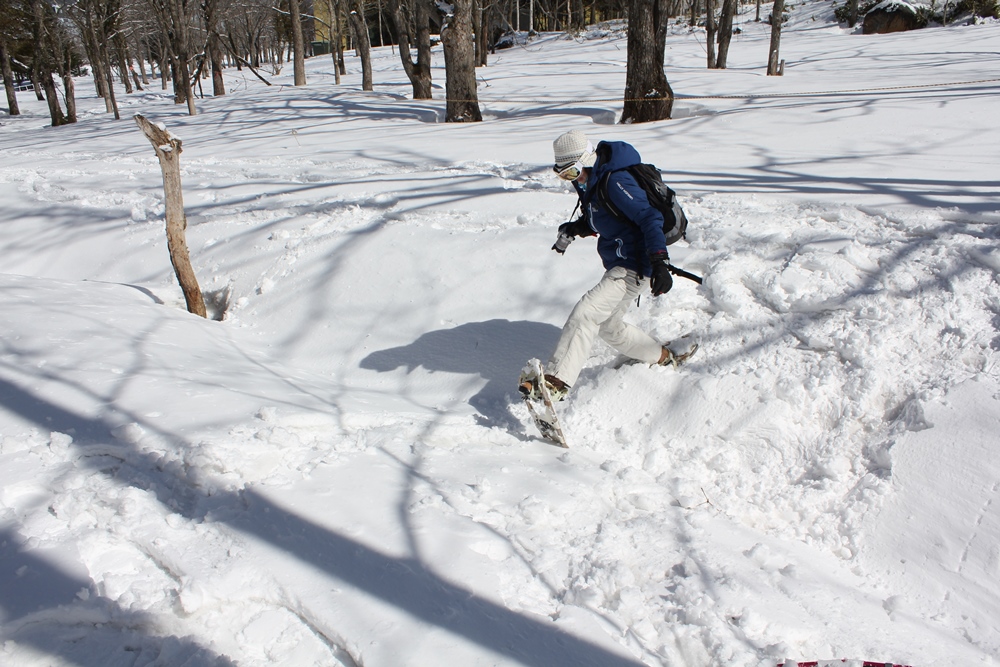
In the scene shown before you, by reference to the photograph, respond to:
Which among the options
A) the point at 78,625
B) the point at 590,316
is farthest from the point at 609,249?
the point at 78,625

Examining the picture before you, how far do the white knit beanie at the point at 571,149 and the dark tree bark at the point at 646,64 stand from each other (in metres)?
6.66

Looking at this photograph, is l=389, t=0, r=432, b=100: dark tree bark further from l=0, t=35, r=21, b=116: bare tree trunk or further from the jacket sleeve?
l=0, t=35, r=21, b=116: bare tree trunk

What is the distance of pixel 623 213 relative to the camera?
336 centimetres

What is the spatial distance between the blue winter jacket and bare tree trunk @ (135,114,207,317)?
3507 mm

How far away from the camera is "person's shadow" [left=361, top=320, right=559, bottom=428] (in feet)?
14.3

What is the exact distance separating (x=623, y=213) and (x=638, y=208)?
9 cm

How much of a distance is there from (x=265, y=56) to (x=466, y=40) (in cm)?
6179

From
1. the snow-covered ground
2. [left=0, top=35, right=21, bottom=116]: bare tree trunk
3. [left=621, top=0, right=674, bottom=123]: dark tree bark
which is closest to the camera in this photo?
the snow-covered ground

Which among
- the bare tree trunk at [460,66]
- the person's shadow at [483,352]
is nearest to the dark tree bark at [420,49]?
the bare tree trunk at [460,66]

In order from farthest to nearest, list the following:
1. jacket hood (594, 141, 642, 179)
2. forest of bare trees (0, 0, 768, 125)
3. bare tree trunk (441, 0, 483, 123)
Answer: bare tree trunk (441, 0, 483, 123) → forest of bare trees (0, 0, 768, 125) → jacket hood (594, 141, 642, 179)

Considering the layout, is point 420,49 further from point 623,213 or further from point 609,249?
point 623,213

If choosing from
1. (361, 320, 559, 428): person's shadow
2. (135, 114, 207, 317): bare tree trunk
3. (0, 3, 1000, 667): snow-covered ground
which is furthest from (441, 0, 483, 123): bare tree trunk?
(361, 320, 559, 428): person's shadow

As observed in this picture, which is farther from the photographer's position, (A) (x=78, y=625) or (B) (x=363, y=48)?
Result: (B) (x=363, y=48)

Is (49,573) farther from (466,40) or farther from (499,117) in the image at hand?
(499,117)
